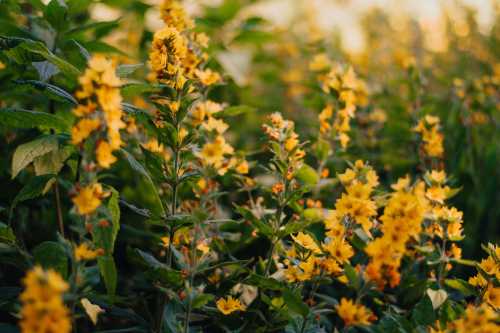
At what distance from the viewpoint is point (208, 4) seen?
3.92 metres

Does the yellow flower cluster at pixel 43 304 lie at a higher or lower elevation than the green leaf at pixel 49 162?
lower

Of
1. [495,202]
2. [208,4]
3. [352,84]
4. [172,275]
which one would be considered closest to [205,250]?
[172,275]

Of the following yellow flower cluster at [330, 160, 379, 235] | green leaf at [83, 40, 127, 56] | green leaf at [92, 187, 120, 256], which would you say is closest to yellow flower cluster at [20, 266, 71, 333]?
green leaf at [92, 187, 120, 256]

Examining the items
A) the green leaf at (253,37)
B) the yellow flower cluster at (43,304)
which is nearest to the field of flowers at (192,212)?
the yellow flower cluster at (43,304)

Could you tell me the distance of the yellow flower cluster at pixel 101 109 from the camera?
1.36m

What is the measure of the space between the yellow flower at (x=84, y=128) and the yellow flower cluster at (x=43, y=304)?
37 cm

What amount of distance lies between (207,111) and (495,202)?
2.24m

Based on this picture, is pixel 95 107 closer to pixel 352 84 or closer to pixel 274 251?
pixel 274 251

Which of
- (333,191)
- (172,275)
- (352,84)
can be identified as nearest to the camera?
(172,275)

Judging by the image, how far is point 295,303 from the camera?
1.62 m

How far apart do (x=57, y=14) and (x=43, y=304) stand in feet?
4.33

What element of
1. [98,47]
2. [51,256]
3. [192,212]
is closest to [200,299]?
[192,212]

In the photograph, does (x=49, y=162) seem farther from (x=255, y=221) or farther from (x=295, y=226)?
(x=295, y=226)

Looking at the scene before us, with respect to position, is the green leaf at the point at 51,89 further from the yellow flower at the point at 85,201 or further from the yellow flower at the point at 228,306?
the yellow flower at the point at 228,306
